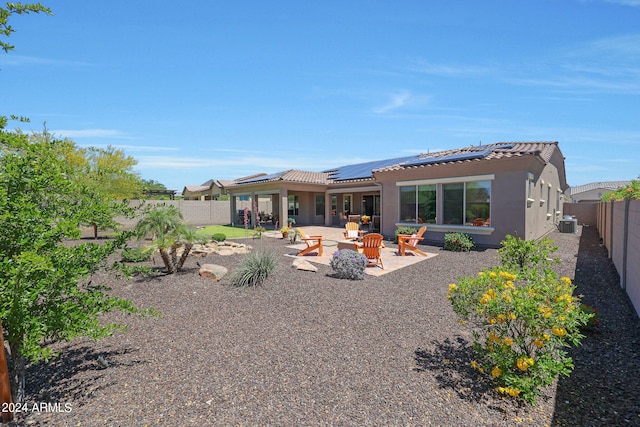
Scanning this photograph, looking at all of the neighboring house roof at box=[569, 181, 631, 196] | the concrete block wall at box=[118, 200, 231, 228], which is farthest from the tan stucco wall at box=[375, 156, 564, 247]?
the neighboring house roof at box=[569, 181, 631, 196]

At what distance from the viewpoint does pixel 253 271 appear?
24.2 feet

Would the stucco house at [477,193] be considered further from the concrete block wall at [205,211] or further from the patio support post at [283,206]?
the concrete block wall at [205,211]

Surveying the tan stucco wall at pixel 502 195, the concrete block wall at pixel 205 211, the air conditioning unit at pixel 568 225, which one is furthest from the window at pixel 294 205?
the air conditioning unit at pixel 568 225

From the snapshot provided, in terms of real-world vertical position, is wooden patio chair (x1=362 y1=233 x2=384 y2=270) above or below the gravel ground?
above

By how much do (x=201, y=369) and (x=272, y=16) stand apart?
9.28 m

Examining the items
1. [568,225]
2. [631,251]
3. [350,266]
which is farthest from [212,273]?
[568,225]

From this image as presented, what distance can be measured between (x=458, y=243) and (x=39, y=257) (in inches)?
483

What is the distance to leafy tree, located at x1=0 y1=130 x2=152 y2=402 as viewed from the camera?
2.61 metres

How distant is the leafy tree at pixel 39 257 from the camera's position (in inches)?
103

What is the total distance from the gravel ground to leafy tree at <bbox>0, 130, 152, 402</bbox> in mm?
785

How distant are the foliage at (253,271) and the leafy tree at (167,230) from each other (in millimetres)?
1713

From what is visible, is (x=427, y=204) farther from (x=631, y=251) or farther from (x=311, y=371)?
(x=311, y=371)

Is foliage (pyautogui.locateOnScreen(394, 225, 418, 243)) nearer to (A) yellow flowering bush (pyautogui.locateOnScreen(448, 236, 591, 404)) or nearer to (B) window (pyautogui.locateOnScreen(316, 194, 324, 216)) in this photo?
(B) window (pyautogui.locateOnScreen(316, 194, 324, 216))

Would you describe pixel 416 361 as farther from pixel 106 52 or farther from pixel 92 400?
pixel 106 52
